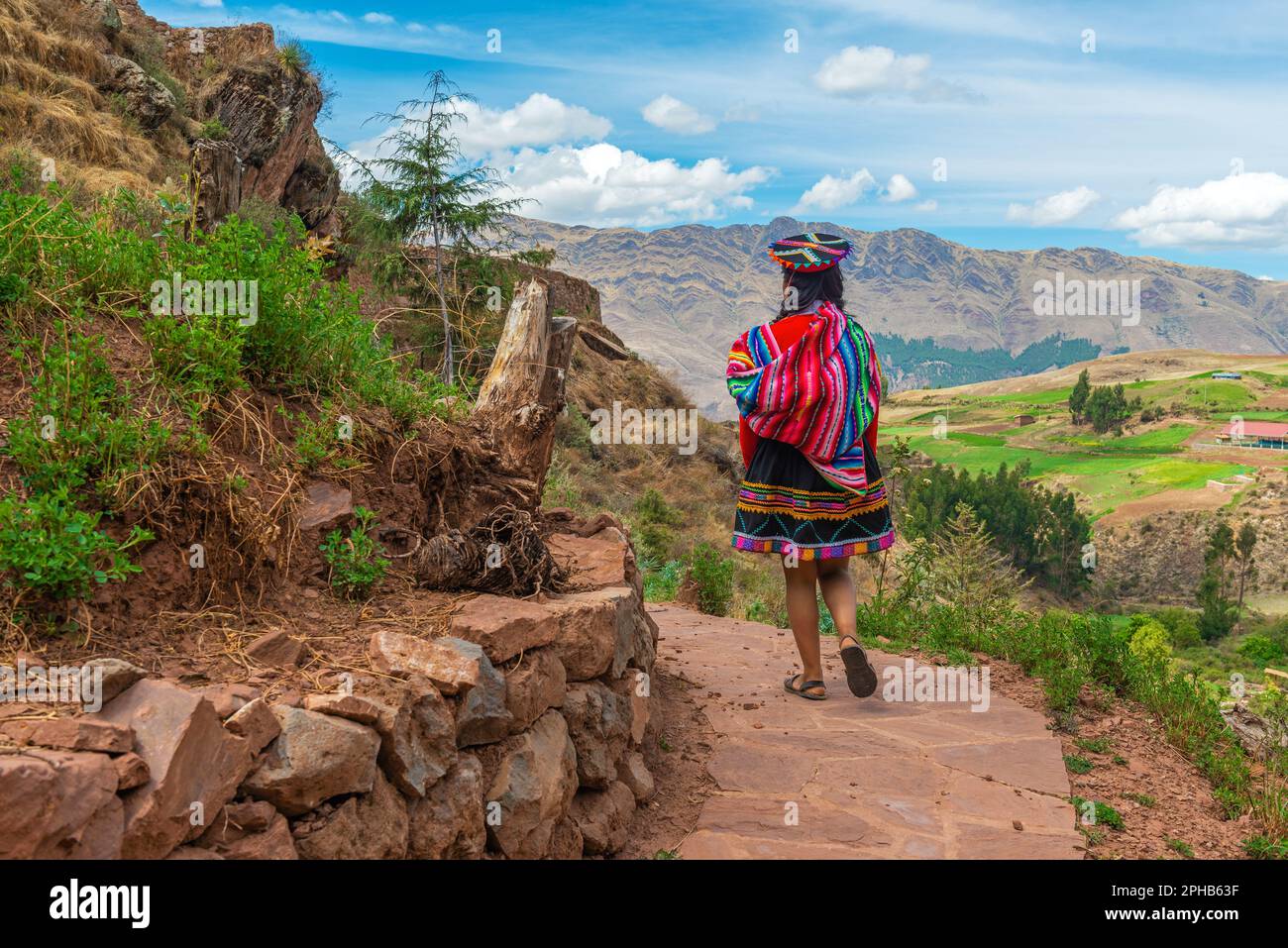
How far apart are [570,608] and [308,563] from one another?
989 millimetres

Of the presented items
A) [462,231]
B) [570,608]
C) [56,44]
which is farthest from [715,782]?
[56,44]

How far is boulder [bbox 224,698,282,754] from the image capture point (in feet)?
7.60

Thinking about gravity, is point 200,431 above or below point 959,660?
above

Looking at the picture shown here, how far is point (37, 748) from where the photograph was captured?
6.66 ft

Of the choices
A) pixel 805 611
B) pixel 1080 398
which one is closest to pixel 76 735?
pixel 805 611

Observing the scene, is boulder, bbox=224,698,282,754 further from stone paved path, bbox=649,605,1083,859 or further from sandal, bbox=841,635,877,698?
sandal, bbox=841,635,877,698

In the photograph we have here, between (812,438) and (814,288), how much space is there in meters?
0.79

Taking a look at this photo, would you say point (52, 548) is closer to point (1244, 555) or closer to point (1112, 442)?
point (1244, 555)

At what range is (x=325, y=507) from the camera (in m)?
3.66

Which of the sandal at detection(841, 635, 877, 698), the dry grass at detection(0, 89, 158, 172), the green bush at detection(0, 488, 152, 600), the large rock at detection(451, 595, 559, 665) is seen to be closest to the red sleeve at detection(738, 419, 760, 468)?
the sandal at detection(841, 635, 877, 698)

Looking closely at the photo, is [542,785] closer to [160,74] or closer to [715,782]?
[715,782]

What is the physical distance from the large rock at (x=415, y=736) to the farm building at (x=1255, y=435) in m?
144

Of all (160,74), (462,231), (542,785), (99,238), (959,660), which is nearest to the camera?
(542,785)

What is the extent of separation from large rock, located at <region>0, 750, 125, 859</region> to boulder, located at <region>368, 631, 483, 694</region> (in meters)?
0.90
